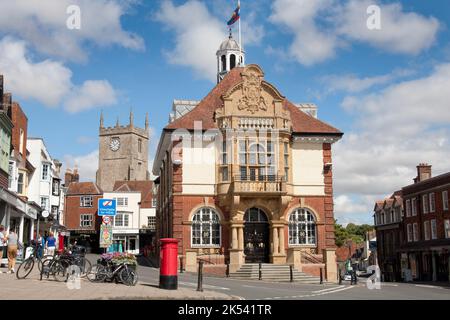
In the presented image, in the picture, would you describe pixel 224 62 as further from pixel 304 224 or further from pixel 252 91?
pixel 304 224

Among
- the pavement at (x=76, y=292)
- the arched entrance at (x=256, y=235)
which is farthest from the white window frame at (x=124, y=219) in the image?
the pavement at (x=76, y=292)

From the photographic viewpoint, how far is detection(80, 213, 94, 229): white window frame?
74.9 metres

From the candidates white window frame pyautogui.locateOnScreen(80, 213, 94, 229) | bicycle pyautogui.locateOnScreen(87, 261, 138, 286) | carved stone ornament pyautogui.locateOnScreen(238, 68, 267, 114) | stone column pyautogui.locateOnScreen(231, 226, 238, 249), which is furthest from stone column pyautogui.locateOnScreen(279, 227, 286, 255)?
white window frame pyautogui.locateOnScreen(80, 213, 94, 229)

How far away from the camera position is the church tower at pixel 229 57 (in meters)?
43.2

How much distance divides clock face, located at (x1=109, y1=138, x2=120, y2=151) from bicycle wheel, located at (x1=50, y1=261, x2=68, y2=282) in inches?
4273

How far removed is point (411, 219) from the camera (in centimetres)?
5569

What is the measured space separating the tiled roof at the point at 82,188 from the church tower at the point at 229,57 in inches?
1543

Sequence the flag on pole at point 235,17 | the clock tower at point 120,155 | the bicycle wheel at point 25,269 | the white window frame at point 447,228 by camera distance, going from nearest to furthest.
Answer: the bicycle wheel at point 25,269 → the flag on pole at point 235,17 → the white window frame at point 447,228 → the clock tower at point 120,155

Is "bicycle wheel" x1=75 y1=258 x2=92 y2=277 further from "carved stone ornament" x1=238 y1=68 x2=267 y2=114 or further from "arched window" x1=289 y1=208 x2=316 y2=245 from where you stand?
"carved stone ornament" x1=238 y1=68 x2=267 y2=114

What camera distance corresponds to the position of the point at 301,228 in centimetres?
3334

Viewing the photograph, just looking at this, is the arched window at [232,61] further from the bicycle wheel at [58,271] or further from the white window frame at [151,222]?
the white window frame at [151,222]

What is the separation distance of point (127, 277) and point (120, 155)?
357 feet

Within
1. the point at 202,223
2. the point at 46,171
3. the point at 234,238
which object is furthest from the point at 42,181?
the point at 234,238
